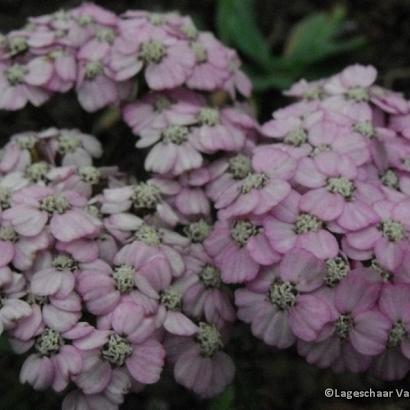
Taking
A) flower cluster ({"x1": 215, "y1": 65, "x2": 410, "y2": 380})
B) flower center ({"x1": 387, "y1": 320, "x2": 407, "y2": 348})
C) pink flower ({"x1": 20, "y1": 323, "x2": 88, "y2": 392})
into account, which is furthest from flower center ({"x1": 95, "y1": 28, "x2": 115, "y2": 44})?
flower center ({"x1": 387, "y1": 320, "x2": 407, "y2": 348})

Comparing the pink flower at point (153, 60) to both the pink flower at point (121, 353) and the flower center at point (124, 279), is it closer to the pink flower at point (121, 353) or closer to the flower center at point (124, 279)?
the flower center at point (124, 279)

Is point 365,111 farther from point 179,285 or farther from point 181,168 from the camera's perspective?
point 179,285

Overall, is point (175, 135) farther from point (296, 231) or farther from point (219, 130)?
point (296, 231)

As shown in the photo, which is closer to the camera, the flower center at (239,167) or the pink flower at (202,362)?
the pink flower at (202,362)

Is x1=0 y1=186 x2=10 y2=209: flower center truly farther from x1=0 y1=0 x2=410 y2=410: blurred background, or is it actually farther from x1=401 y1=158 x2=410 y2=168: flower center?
x1=401 y1=158 x2=410 y2=168: flower center

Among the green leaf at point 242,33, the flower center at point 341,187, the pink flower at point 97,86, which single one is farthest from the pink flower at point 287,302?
the green leaf at point 242,33

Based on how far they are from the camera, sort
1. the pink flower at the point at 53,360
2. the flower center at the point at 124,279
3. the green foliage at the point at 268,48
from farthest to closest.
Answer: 1. the green foliage at the point at 268,48
2. the flower center at the point at 124,279
3. the pink flower at the point at 53,360
